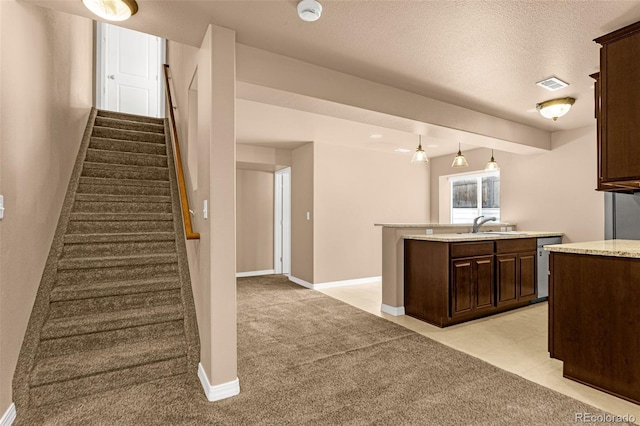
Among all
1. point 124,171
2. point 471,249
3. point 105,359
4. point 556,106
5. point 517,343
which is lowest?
point 517,343

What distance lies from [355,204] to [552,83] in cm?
336

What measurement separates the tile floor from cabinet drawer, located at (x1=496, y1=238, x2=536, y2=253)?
76cm

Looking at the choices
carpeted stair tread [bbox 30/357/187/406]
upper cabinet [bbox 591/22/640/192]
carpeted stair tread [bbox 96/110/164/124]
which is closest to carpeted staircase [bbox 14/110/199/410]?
carpeted stair tread [bbox 30/357/187/406]

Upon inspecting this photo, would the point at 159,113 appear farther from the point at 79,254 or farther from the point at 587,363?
the point at 587,363

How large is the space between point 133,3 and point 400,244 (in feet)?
10.8

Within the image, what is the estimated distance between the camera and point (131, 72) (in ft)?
18.5

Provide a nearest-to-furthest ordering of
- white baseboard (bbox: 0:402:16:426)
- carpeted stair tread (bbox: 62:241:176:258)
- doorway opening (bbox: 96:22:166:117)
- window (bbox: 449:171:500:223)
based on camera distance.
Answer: white baseboard (bbox: 0:402:16:426) → carpeted stair tread (bbox: 62:241:176:258) → doorway opening (bbox: 96:22:166:117) → window (bbox: 449:171:500:223)

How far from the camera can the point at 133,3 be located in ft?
6.13

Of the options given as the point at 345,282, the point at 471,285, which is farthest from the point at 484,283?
the point at 345,282

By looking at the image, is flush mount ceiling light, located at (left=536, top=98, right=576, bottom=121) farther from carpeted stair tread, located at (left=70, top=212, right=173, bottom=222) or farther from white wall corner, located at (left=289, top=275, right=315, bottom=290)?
carpeted stair tread, located at (left=70, top=212, right=173, bottom=222)

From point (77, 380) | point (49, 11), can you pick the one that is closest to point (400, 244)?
point (77, 380)

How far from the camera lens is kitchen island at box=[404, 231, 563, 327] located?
3449 mm

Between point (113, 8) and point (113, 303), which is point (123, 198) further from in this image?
point (113, 8)
